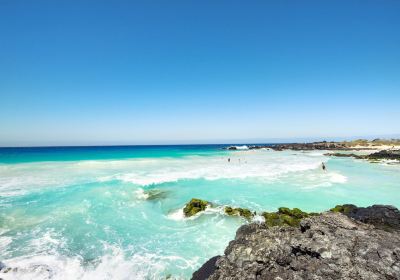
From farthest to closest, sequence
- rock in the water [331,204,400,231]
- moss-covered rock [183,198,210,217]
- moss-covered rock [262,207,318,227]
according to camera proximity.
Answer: moss-covered rock [183,198,210,217]
moss-covered rock [262,207,318,227]
rock in the water [331,204,400,231]

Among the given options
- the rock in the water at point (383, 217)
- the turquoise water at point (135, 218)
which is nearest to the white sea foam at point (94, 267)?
the turquoise water at point (135, 218)

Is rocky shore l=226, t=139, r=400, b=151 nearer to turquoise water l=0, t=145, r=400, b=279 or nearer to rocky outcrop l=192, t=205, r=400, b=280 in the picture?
turquoise water l=0, t=145, r=400, b=279

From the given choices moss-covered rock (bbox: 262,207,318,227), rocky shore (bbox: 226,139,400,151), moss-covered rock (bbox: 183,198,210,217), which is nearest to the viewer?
moss-covered rock (bbox: 262,207,318,227)

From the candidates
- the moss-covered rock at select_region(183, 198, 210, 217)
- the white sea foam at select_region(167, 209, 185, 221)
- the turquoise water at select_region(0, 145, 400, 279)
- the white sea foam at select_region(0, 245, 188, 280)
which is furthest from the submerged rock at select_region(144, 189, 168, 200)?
the white sea foam at select_region(0, 245, 188, 280)

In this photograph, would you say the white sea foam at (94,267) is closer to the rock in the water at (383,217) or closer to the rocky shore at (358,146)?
the rock in the water at (383,217)

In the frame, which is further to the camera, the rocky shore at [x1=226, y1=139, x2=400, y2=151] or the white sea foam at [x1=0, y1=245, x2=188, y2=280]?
the rocky shore at [x1=226, y1=139, x2=400, y2=151]

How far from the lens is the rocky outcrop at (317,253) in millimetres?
6148

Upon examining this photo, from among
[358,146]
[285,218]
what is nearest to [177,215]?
[285,218]

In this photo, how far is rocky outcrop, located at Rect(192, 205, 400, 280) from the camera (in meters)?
6.15

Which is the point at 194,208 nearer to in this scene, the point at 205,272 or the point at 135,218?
the point at 135,218

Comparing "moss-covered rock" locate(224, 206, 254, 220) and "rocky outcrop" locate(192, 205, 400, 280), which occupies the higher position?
"rocky outcrop" locate(192, 205, 400, 280)

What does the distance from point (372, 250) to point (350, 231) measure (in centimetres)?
92

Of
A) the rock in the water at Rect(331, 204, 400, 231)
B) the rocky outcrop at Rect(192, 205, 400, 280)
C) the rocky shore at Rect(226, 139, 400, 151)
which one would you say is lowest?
the rocky shore at Rect(226, 139, 400, 151)

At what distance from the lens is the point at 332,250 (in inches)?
263
